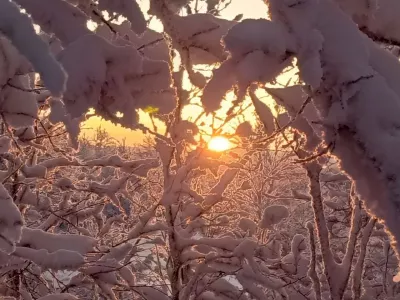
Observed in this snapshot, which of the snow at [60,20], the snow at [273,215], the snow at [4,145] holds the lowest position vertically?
the snow at [60,20]

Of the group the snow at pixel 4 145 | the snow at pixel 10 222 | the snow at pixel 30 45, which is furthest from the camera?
the snow at pixel 4 145

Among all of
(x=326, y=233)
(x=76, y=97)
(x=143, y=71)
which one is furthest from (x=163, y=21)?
(x=326, y=233)

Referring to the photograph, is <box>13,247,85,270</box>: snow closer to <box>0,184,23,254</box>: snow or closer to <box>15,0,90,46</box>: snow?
<box>0,184,23,254</box>: snow

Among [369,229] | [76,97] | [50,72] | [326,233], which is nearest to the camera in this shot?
[50,72]

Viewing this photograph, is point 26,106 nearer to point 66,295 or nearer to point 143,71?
point 143,71

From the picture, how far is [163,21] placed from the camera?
146 centimetres

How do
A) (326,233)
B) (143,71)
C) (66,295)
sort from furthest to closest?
1. (66,295)
2. (326,233)
3. (143,71)

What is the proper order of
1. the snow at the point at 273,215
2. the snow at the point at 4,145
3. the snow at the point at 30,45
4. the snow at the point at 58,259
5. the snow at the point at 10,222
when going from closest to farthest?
1. the snow at the point at 30,45
2. the snow at the point at 10,222
3. the snow at the point at 58,259
4. the snow at the point at 4,145
5. the snow at the point at 273,215

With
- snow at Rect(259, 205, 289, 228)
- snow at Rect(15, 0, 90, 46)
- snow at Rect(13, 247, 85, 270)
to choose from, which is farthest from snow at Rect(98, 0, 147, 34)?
snow at Rect(259, 205, 289, 228)

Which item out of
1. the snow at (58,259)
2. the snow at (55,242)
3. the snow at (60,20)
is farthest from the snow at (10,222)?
the snow at (60,20)

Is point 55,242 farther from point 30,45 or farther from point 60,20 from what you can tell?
point 30,45

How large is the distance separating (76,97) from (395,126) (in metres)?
0.80

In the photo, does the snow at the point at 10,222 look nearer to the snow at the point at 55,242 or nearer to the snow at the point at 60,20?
the snow at the point at 55,242

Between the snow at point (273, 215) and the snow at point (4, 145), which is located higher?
the snow at point (273, 215)
